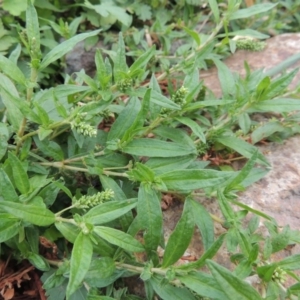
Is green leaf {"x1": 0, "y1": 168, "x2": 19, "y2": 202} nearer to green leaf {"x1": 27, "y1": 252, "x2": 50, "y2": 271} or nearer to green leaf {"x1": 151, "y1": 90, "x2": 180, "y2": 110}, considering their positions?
green leaf {"x1": 27, "y1": 252, "x2": 50, "y2": 271}

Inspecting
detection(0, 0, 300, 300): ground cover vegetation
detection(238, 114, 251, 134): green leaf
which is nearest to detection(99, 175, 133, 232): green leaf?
detection(0, 0, 300, 300): ground cover vegetation

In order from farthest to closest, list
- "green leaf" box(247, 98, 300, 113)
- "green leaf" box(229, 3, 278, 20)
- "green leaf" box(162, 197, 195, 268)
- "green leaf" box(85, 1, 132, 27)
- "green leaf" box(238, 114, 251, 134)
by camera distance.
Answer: "green leaf" box(85, 1, 132, 27), "green leaf" box(229, 3, 278, 20), "green leaf" box(238, 114, 251, 134), "green leaf" box(247, 98, 300, 113), "green leaf" box(162, 197, 195, 268)

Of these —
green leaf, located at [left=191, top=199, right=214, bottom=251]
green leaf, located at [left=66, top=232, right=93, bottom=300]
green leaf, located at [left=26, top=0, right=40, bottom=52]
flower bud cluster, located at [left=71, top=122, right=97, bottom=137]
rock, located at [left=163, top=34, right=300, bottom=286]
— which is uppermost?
green leaf, located at [left=26, top=0, right=40, bottom=52]

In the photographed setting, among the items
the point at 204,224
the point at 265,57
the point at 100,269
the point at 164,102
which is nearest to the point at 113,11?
the point at 265,57

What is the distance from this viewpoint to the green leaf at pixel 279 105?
1922mm

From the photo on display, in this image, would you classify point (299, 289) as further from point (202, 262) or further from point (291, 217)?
point (291, 217)

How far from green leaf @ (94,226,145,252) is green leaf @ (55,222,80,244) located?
0.12 meters

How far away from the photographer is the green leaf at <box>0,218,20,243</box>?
1550mm

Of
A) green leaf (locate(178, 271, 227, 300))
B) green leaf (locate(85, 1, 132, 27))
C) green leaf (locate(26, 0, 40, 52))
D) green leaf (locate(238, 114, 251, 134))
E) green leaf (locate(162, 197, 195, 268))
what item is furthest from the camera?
green leaf (locate(85, 1, 132, 27))

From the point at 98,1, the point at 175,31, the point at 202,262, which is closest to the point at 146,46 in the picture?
the point at 175,31

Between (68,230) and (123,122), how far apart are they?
50 cm

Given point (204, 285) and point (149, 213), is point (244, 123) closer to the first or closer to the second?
point (149, 213)

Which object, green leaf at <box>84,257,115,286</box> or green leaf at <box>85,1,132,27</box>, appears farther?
green leaf at <box>85,1,132,27</box>

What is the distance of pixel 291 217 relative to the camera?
6.28 feet
